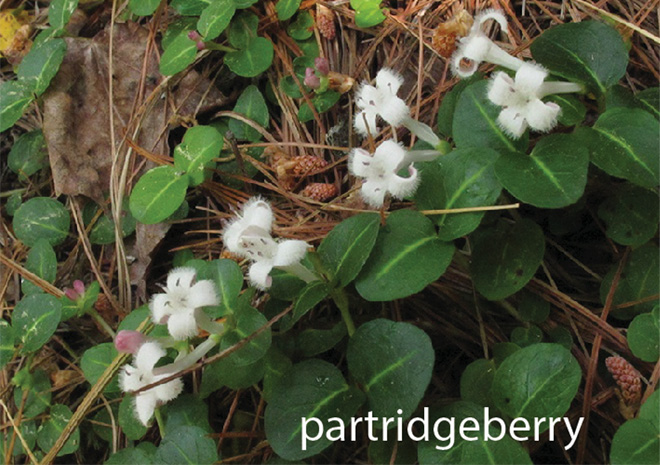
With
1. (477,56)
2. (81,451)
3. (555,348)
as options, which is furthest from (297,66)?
(81,451)

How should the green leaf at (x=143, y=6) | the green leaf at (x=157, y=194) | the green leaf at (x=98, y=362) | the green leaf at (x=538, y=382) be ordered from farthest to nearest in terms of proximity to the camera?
the green leaf at (x=143, y=6) < the green leaf at (x=157, y=194) < the green leaf at (x=98, y=362) < the green leaf at (x=538, y=382)

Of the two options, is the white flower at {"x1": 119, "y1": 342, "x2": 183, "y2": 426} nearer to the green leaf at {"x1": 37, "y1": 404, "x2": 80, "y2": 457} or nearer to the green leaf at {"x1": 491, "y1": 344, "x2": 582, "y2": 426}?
the green leaf at {"x1": 37, "y1": 404, "x2": 80, "y2": 457}

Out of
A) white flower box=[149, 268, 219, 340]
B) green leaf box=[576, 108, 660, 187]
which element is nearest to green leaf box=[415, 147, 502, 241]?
green leaf box=[576, 108, 660, 187]

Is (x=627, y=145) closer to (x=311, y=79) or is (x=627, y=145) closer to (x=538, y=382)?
(x=538, y=382)

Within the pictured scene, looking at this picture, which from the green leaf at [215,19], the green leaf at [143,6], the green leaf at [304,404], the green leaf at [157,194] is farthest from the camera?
the green leaf at [143,6]

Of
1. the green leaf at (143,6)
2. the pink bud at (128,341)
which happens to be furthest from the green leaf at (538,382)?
the green leaf at (143,6)

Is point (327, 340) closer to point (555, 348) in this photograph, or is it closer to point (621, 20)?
point (555, 348)

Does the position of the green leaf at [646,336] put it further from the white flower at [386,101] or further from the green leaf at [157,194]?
the green leaf at [157,194]

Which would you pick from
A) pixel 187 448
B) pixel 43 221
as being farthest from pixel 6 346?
pixel 187 448
